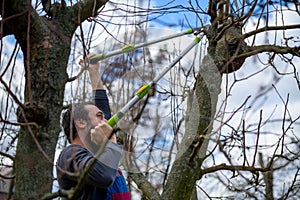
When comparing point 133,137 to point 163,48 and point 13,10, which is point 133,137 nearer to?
point 163,48

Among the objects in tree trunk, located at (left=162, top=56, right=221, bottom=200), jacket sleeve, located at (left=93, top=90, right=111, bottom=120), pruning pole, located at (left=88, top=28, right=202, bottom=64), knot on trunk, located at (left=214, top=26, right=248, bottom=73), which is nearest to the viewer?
pruning pole, located at (left=88, top=28, right=202, bottom=64)

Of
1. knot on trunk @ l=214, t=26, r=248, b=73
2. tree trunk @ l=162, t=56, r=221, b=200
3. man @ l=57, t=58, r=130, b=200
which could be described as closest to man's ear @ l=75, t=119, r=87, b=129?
man @ l=57, t=58, r=130, b=200

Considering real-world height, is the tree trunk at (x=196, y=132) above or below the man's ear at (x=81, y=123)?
above

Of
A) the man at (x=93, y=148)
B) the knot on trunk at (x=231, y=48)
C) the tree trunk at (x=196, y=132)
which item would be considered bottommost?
the man at (x=93, y=148)

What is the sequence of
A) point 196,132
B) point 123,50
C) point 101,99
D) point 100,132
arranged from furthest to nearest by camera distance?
point 196,132
point 101,99
point 123,50
point 100,132

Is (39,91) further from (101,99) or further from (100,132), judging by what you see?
(101,99)

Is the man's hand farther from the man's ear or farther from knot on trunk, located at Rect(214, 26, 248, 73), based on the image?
knot on trunk, located at Rect(214, 26, 248, 73)

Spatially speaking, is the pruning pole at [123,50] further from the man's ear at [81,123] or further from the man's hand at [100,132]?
the man's hand at [100,132]

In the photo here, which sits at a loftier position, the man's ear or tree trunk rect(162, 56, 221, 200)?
tree trunk rect(162, 56, 221, 200)

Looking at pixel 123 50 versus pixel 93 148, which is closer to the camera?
pixel 93 148

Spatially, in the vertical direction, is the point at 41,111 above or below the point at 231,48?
below

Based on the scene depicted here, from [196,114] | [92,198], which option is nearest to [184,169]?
[196,114]

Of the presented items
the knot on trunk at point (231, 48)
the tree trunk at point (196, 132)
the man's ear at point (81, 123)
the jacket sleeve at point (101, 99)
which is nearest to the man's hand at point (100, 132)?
the man's ear at point (81, 123)

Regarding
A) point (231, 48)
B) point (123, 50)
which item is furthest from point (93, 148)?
point (231, 48)
